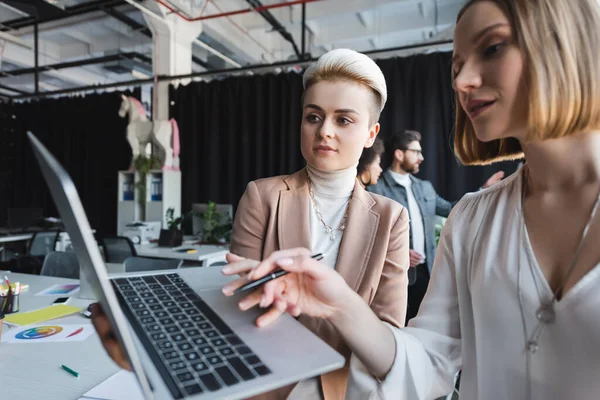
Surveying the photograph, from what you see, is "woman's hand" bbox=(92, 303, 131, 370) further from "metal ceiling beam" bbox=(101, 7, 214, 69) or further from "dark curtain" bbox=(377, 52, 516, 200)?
"metal ceiling beam" bbox=(101, 7, 214, 69)

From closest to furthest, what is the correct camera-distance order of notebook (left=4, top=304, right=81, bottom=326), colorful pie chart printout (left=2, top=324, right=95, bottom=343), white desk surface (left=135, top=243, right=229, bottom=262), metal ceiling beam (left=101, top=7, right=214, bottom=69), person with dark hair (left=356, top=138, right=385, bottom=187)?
1. colorful pie chart printout (left=2, top=324, right=95, bottom=343)
2. notebook (left=4, top=304, right=81, bottom=326)
3. person with dark hair (left=356, top=138, right=385, bottom=187)
4. white desk surface (left=135, top=243, right=229, bottom=262)
5. metal ceiling beam (left=101, top=7, right=214, bottom=69)

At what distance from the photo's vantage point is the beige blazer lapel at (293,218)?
1.06 metres

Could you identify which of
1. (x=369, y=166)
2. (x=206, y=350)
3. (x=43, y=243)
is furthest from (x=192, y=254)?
(x=206, y=350)

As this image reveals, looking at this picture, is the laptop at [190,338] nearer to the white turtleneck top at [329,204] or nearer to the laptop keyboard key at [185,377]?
the laptop keyboard key at [185,377]

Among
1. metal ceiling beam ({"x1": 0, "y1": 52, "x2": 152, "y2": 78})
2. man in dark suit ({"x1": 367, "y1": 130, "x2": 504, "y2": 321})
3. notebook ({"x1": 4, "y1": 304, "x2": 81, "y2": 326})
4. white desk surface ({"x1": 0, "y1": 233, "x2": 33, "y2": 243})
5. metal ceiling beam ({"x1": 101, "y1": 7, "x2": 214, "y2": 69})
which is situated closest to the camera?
notebook ({"x1": 4, "y1": 304, "x2": 81, "y2": 326})

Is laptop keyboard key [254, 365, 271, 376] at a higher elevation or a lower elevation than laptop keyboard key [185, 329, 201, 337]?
lower

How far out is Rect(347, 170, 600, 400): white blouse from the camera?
652 millimetres

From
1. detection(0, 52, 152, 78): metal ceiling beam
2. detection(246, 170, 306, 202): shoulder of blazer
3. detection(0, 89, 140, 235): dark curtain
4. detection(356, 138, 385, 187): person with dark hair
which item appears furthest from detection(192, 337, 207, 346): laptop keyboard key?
detection(0, 52, 152, 78): metal ceiling beam

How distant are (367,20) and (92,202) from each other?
6.06 meters

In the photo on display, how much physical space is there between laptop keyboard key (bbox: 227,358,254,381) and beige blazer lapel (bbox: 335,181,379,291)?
0.48 m

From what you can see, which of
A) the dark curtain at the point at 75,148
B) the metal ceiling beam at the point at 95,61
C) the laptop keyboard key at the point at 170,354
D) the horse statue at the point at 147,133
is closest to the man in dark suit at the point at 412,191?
the laptop keyboard key at the point at 170,354

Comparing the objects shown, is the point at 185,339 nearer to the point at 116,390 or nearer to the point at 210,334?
the point at 210,334

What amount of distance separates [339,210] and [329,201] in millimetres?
38

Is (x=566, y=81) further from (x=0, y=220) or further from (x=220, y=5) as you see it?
(x=0, y=220)
